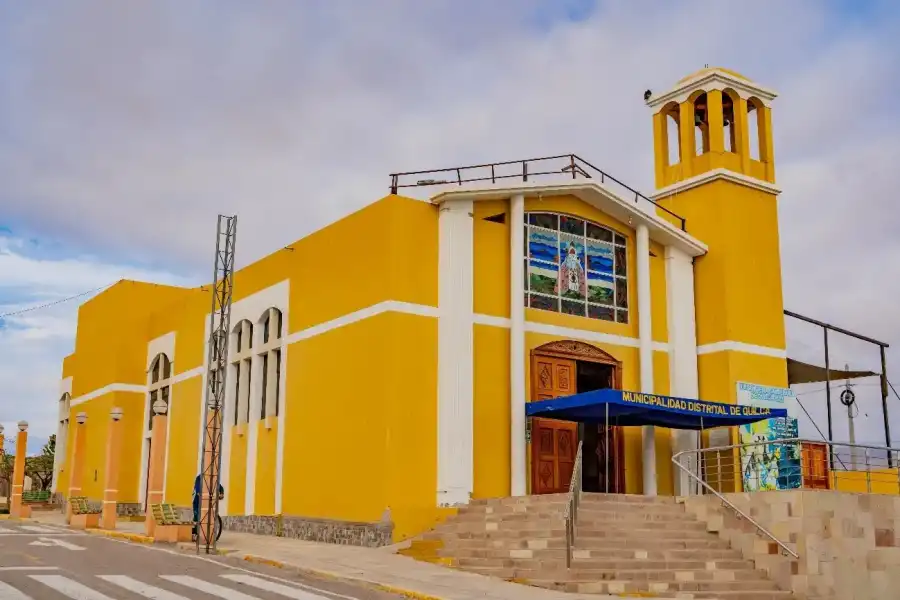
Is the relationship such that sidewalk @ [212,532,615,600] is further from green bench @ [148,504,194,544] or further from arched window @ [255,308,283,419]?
arched window @ [255,308,283,419]

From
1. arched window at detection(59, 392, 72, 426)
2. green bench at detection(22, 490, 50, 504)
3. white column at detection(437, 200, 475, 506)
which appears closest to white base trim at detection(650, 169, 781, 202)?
white column at detection(437, 200, 475, 506)

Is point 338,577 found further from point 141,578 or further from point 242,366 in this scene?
point 242,366

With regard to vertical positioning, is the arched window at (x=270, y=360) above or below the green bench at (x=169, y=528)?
above

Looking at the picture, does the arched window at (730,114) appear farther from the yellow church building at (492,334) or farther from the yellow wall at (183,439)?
the yellow wall at (183,439)

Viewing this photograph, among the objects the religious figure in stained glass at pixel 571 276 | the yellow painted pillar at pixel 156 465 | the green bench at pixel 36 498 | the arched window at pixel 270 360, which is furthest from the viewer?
the green bench at pixel 36 498

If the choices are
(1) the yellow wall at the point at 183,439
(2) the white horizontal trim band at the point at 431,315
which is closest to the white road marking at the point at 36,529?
(1) the yellow wall at the point at 183,439

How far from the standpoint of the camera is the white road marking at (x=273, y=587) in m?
13.3

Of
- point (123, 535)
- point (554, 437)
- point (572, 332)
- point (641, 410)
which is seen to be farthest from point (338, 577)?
point (572, 332)

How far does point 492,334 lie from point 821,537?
848 cm

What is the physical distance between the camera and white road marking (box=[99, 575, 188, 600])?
12.8 meters

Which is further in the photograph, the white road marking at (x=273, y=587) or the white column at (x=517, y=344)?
the white column at (x=517, y=344)

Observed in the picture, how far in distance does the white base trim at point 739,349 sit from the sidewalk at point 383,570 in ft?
36.2

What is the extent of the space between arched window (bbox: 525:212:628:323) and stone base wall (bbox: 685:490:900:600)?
21.3 ft

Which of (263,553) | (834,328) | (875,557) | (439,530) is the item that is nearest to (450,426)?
(439,530)
